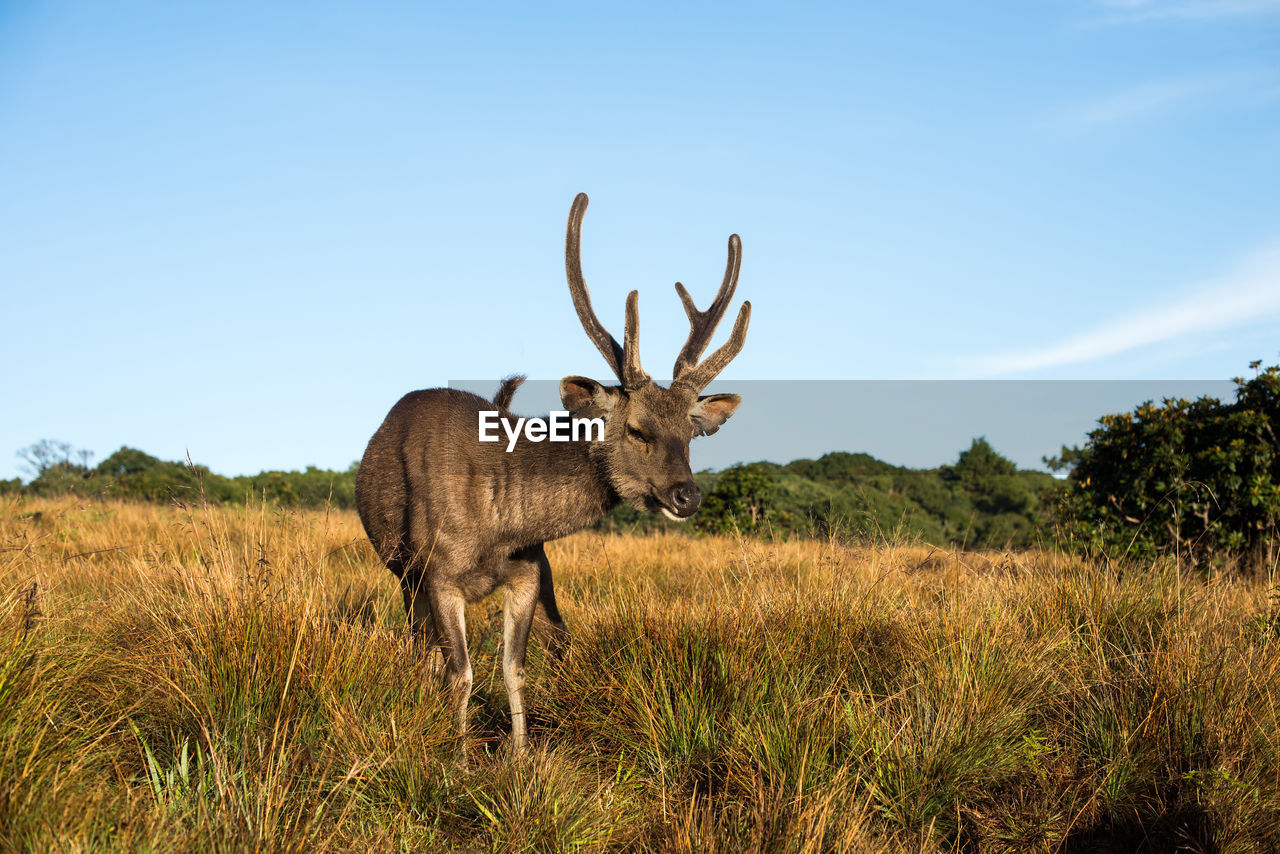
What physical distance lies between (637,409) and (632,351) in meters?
0.36

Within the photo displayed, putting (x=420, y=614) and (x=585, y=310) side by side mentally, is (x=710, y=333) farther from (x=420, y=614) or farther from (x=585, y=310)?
(x=420, y=614)

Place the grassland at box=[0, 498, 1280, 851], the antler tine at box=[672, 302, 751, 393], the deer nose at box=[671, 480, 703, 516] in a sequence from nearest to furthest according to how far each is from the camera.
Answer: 1. the grassland at box=[0, 498, 1280, 851]
2. the deer nose at box=[671, 480, 703, 516]
3. the antler tine at box=[672, 302, 751, 393]

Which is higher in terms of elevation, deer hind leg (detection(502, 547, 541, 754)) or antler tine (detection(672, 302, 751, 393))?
antler tine (detection(672, 302, 751, 393))

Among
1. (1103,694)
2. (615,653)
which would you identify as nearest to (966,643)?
(1103,694)

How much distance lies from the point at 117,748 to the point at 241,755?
0.61m

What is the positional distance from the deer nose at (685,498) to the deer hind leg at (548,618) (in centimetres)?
113

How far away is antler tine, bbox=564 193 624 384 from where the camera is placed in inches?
222

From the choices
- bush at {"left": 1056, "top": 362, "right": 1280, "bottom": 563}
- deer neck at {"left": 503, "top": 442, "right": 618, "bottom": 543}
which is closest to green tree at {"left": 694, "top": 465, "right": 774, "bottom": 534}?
bush at {"left": 1056, "top": 362, "right": 1280, "bottom": 563}

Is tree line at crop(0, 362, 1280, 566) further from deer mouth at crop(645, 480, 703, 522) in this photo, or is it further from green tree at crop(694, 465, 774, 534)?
deer mouth at crop(645, 480, 703, 522)

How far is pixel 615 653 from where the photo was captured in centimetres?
495

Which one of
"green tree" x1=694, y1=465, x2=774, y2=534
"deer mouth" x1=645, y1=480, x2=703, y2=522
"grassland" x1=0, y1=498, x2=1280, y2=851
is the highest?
"deer mouth" x1=645, y1=480, x2=703, y2=522

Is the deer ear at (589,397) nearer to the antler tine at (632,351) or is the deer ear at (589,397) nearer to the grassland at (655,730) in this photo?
the antler tine at (632,351)

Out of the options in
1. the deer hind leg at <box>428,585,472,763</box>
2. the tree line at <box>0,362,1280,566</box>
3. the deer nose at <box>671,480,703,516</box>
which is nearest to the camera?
the deer hind leg at <box>428,585,472,763</box>

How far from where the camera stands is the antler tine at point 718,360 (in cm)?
582
